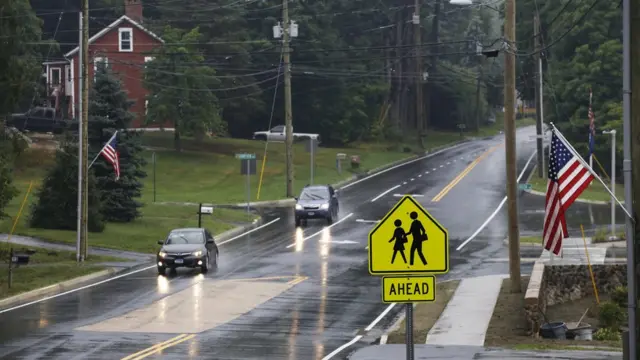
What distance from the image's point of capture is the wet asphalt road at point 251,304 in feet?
75.8

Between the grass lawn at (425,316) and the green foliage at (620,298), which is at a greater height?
the green foliage at (620,298)

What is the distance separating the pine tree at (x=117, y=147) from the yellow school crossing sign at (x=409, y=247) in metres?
37.1

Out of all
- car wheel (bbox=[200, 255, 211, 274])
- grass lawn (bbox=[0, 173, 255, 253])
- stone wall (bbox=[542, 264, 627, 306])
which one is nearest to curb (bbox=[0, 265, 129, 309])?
car wheel (bbox=[200, 255, 211, 274])

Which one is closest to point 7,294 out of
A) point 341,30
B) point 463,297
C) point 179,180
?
point 463,297

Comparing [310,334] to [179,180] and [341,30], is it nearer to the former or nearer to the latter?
[179,180]

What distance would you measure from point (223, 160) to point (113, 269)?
41.5 m

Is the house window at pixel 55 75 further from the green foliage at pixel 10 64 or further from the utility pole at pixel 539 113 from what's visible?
the green foliage at pixel 10 64

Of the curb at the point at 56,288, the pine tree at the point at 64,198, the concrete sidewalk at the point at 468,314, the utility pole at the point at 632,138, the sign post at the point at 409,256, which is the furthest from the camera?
the pine tree at the point at 64,198

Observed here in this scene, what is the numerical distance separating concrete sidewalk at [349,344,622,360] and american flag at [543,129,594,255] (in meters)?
3.93

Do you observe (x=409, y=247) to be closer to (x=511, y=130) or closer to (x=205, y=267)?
(x=511, y=130)

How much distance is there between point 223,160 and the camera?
79.2 meters

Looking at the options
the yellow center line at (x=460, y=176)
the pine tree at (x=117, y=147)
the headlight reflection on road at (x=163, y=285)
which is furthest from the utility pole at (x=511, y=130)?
the yellow center line at (x=460, y=176)

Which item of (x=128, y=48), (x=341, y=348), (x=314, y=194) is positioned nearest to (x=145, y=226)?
(x=314, y=194)

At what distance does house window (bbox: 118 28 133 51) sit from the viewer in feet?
289
